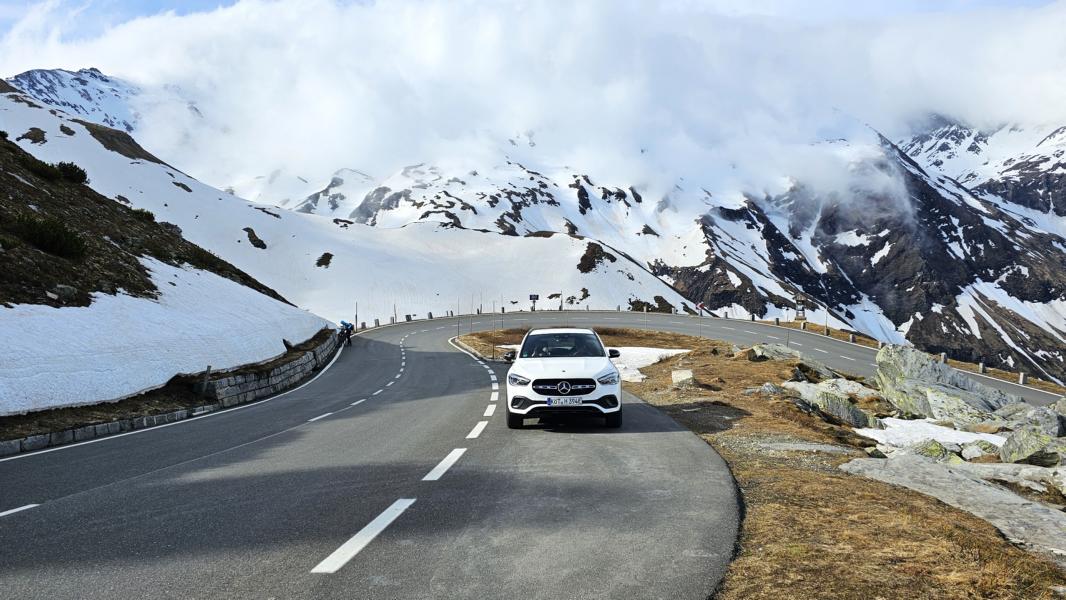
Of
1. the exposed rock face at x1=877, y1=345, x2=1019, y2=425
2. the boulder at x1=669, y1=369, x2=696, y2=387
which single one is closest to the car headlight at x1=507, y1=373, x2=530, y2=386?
the boulder at x1=669, y1=369, x2=696, y2=387

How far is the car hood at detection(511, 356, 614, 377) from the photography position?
10.9 m

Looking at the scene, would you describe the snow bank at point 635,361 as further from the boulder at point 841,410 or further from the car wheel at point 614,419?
the car wheel at point 614,419

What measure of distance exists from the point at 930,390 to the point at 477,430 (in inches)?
694

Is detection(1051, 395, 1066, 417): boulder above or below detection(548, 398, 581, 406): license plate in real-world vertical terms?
below

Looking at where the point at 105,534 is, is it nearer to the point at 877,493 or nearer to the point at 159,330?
the point at 877,493

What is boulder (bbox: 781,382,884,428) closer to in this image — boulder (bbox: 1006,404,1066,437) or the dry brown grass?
boulder (bbox: 1006,404,1066,437)

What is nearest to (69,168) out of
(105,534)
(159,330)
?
(159,330)

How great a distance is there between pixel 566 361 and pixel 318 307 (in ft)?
259

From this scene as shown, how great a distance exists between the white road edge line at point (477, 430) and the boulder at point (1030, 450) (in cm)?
889

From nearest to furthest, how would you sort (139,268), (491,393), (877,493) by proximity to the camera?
(877,493) < (491,393) < (139,268)

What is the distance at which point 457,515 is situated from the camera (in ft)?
18.4

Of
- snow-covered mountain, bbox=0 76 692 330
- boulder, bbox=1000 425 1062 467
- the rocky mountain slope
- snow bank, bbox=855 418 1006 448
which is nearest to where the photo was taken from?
boulder, bbox=1000 425 1062 467

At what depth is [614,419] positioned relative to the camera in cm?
1098

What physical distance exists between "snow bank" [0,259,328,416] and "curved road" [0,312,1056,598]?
8.71 ft
